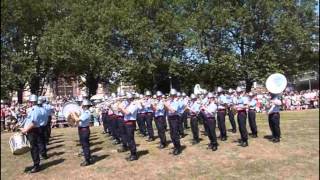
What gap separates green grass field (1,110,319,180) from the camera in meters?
15.0

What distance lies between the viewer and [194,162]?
1656cm

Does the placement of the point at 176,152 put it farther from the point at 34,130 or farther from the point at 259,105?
the point at 259,105

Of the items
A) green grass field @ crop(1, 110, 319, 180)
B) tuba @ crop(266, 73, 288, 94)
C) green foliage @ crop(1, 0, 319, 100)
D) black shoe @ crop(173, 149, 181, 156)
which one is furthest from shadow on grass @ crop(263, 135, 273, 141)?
green foliage @ crop(1, 0, 319, 100)

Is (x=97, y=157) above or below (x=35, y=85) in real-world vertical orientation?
below

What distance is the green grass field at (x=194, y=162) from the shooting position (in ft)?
49.2

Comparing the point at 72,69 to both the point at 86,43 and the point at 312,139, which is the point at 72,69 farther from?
the point at 312,139

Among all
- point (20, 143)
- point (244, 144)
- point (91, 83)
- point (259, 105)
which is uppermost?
point (91, 83)

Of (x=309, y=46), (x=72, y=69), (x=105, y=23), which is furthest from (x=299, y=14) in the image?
(x=72, y=69)

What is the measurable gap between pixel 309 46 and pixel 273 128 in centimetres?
3002

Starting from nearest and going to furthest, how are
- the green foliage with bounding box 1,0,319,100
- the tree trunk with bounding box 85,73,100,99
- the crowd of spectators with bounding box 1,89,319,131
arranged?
the crowd of spectators with bounding box 1,89,319,131, the green foliage with bounding box 1,0,319,100, the tree trunk with bounding box 85,73,100,99

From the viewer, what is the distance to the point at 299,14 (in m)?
47.6

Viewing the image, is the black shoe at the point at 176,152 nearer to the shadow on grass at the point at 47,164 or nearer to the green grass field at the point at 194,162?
the green grass field at the point at 194,162

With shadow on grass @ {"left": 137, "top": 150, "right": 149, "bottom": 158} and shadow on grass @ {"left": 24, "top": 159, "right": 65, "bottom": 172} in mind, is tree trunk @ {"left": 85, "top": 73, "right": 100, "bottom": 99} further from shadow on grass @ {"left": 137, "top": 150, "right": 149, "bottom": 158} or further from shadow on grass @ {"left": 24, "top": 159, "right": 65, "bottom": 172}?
shadow on grass @ {"left": 24, "top": 159, "right": 65, "bottom": 172}

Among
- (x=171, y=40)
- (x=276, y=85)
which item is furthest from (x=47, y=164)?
(x=171, y=40)
